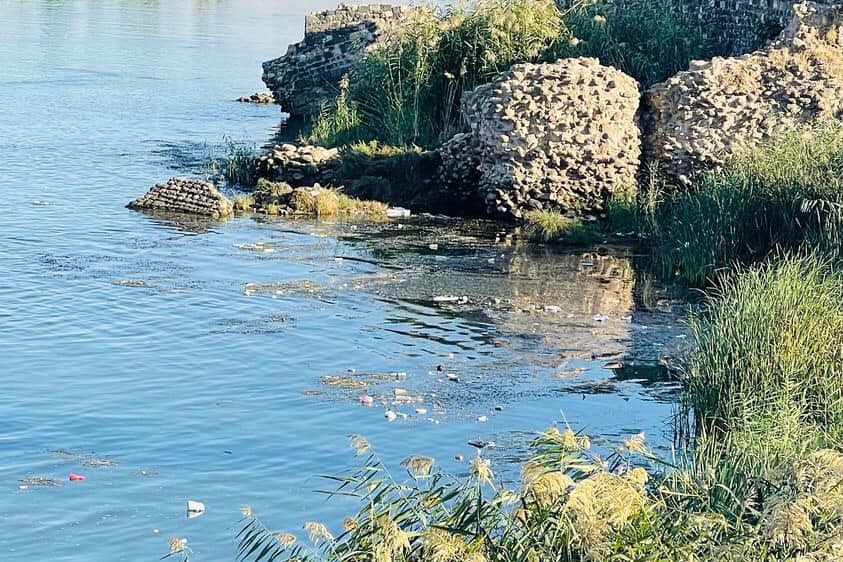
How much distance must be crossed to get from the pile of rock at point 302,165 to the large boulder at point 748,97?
18.0ft

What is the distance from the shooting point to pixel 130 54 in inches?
1864

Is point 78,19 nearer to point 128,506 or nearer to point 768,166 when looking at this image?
point 768,166

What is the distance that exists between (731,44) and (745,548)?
20.5 metres

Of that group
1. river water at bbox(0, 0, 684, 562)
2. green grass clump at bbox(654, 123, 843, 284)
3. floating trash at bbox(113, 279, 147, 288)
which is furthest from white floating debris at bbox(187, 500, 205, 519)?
green grass clump at bbox(654, 123, 843, 284)

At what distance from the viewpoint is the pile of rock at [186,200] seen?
2173 cm

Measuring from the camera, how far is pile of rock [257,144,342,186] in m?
23.8

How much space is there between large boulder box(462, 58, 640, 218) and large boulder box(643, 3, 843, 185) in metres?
0.59

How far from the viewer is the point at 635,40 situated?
25734mm

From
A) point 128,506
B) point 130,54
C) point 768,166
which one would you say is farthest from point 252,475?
point 130,54

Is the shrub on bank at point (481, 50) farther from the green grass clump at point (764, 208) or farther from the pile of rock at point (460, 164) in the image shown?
the green grass clump at point (764, 208)

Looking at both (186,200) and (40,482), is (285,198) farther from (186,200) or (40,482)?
Answer: (40,482)

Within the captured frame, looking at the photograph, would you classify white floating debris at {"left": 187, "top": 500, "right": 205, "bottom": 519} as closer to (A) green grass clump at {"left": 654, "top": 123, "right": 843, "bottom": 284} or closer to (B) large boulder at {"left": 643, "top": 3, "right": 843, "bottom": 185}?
(A) green grass clump at {"left": 654, "top": 123, "right": 843, "bottom": 284}

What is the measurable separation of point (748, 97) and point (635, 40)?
5437 mm

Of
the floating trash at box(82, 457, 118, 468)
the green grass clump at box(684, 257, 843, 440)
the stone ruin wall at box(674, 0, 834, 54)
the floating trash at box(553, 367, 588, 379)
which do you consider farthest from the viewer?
the stone ruin wall at box(674, 0, 834, 54)
